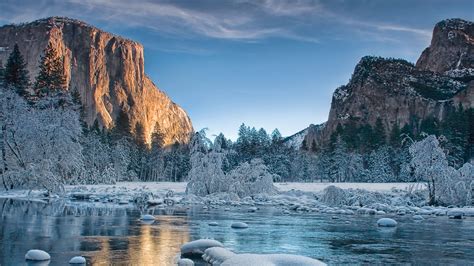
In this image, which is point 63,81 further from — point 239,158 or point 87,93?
point 87,93

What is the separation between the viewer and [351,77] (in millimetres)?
197500

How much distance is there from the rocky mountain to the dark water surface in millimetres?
139956

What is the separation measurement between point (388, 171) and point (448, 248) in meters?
64.4

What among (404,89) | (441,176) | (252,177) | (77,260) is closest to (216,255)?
(77,260)

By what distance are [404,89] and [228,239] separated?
562ft

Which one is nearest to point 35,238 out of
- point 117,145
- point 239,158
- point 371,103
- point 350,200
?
point 350,200

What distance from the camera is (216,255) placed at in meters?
10.8

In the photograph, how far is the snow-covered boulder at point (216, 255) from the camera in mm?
10545

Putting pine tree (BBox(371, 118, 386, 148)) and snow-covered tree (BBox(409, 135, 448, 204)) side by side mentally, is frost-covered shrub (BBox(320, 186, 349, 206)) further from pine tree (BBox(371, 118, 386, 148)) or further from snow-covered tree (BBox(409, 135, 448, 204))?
pine tree (BBox(371, 118, 386, 148))

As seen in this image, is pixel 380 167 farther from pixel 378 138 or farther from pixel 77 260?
pixel 77 260

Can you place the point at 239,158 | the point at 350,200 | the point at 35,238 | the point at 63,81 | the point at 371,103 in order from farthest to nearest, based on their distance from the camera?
the point at 371,103
the point at 239,158
the point at 63,81
the point at 350,200
the point at 35,238

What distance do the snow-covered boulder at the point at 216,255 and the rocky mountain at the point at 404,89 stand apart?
487ft

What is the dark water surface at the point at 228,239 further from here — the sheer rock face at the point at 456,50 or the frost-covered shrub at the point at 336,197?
the sheer rock face at the point at 456,50

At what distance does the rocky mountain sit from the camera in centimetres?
16450
